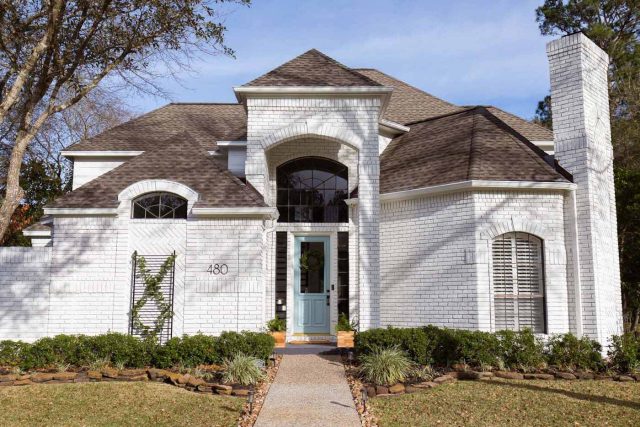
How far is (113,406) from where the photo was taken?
8.33 meters

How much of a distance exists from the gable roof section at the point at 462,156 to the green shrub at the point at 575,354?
350 centimetres

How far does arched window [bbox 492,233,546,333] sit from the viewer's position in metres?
11.8

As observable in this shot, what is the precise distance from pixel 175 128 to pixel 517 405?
13557 millimetres

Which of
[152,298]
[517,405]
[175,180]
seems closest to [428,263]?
[517,405]

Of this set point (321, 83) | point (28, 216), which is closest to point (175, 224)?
point (321, 83)

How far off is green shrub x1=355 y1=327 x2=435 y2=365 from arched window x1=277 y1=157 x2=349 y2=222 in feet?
14.7

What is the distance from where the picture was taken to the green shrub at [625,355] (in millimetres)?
10320

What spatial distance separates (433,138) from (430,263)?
3979 mm

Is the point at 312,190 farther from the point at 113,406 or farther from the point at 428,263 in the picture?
the point at 113,406

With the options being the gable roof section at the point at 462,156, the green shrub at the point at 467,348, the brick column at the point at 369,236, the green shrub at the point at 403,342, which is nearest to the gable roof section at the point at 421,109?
the gable roof section at the point at 462,156

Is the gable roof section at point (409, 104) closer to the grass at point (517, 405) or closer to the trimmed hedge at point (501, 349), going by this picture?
the trimmed hedge at point (501, 349)

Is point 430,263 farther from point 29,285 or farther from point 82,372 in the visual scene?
point 29,285

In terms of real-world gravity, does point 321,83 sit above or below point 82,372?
above

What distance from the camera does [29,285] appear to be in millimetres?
11883
